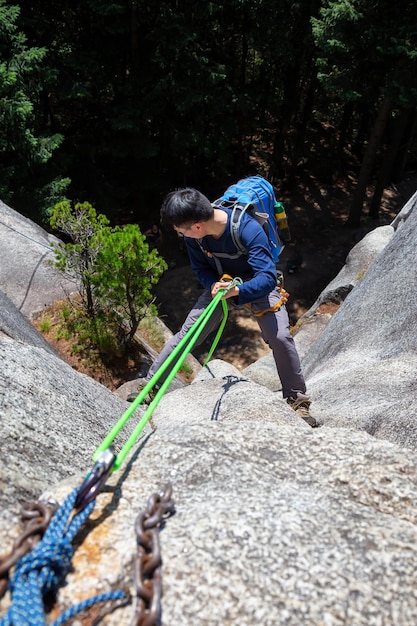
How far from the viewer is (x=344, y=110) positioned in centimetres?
2634

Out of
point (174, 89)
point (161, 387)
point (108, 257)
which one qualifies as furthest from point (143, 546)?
point (174, 89)

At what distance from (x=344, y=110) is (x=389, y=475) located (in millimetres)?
27048

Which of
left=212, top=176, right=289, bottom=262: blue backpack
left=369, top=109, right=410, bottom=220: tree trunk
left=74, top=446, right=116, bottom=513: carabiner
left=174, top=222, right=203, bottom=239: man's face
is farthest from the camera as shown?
left=369, top=109, right=410, bottom=220: tree trunk

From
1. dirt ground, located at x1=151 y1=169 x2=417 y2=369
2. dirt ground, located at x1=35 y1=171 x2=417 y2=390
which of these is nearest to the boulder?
dirt ground, located at x1=35 y1=171 x2=417 y2=390

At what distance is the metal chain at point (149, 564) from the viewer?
1.96 meters

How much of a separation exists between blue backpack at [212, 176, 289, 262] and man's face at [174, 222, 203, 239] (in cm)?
35

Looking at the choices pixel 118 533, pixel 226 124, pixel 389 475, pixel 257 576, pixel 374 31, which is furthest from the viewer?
pixel 226 124

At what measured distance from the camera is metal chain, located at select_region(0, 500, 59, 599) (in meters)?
2.03

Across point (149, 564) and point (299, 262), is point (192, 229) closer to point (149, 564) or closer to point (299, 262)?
point (149, 564)

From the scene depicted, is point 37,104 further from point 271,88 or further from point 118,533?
point 118,533

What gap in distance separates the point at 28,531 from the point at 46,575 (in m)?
0.22

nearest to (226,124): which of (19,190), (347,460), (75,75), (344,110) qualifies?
(75,75)

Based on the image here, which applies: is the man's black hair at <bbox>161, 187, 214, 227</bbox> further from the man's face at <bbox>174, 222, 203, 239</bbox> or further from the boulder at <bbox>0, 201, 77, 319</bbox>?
the boulder at <bbox>0, 201, 77, 319</bbox>

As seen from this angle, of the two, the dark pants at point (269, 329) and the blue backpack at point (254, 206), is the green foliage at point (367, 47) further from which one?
the dark pants at point (269, 329)
